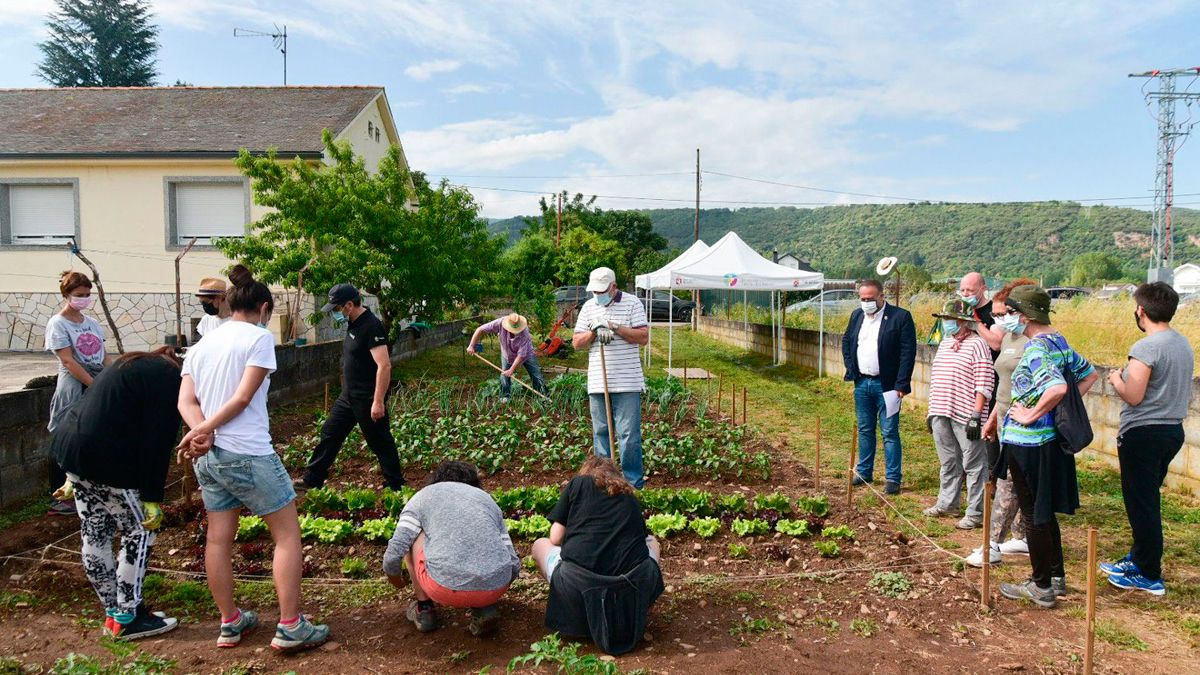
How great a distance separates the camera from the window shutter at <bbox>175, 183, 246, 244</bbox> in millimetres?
15461

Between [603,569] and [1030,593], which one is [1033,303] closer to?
[1030,593]

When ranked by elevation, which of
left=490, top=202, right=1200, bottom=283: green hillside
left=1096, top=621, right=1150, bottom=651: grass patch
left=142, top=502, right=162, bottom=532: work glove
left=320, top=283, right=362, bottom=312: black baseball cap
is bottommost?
left=1096, top=621, right=1150, bottom=651: grass patch

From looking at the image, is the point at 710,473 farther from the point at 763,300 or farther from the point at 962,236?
the point at 962,236

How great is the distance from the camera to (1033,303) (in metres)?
4.23

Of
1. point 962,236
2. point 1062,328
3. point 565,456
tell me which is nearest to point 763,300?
point 1062,328

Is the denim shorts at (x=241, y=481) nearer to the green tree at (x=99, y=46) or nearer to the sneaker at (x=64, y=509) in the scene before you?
the sneaker at (x=64, y=509)

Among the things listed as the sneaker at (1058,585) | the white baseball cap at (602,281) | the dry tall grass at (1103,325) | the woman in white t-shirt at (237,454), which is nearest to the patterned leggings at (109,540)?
the woman in white t-shirt at (237,454)

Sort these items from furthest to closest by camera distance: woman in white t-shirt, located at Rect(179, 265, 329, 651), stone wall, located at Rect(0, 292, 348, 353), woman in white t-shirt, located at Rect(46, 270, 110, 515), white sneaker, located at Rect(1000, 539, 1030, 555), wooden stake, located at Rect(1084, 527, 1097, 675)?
stone wall, located at Rect(0, 292, 348, 353), woman in white t-shirt, located at Rect(46, 270, 110, 515), white sneaker, located at Rect(1000, 539, 1030, 555), woman in white t-shirt, located at Rect(179, 265, 329, 651), wooden stake, located at Rect(1084, 527, 1097, 675)

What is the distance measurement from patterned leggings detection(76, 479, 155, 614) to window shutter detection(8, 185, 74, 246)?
14.9 metres

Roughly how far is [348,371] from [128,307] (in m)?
12.5

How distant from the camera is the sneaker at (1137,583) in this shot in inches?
165

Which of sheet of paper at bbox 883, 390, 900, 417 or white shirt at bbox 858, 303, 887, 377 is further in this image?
white shirt at bbox 858, 303, 887, 377

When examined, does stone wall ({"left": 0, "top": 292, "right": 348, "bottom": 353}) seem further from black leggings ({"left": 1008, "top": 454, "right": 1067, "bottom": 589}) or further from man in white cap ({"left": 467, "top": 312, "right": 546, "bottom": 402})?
black leggings ({"left": 1008, "top": 454, "right": 1067, "bottom": 589})

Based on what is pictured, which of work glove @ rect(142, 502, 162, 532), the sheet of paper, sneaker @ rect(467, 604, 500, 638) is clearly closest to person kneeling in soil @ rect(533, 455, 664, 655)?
sneaker @ rect(467, 604, 500, 638)
